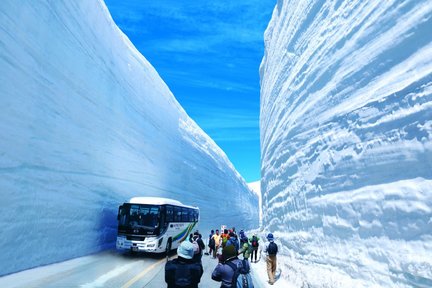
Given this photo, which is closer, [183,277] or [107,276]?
[183,277]

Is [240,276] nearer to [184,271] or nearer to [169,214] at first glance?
[184,271]

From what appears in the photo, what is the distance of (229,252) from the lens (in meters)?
3.72

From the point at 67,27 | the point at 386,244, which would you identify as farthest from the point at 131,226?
the point at 386,244

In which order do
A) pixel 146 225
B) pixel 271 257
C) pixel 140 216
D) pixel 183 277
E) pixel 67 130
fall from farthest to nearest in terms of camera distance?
pixel 140 216 < pixel 146 225 < pixel 67 130 < pixel 271 257 < pixel 183 277

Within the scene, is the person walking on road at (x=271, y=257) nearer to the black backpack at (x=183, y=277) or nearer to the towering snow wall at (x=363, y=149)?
the towering snow wall at (x=363, y=149)

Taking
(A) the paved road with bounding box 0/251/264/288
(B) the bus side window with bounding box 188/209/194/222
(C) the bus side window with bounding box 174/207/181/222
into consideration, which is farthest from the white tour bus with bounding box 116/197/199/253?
(B) the bus side window with bounding box 188/209/194/222

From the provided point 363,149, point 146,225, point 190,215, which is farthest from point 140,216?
point 363,149

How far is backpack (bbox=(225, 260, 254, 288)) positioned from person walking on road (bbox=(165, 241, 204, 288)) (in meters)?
0.45

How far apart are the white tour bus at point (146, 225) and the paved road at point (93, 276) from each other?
4.36ft

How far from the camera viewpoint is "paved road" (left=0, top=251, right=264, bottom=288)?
7702 millimetres

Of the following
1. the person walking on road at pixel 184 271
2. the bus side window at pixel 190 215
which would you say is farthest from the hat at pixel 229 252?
the bus side window at pixel 190 215

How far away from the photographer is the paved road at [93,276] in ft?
25.3

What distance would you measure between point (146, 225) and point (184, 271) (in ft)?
35.3

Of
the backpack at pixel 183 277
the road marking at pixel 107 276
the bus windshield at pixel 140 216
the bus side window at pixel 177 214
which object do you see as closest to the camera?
the backpack at pixel 183 277
